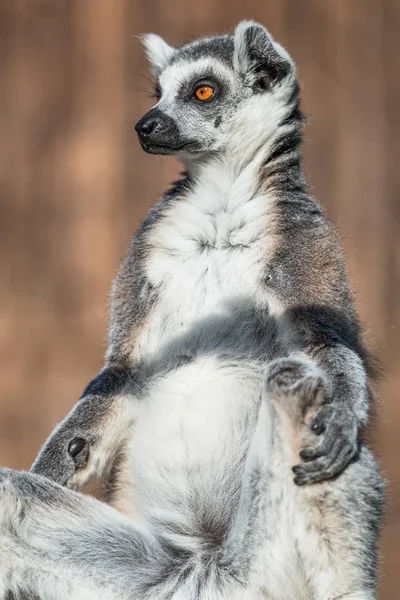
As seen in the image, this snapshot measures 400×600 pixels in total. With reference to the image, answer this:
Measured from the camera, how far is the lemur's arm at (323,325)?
144 inches

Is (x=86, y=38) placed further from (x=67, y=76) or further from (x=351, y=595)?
(x=351, y=595)

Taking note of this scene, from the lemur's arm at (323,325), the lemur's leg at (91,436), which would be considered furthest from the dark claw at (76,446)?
the lemur's arm at (323,325)

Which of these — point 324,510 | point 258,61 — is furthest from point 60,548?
point 258,61

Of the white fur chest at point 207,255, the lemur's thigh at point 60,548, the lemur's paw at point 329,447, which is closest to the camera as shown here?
the lemur's paw at point 329,447

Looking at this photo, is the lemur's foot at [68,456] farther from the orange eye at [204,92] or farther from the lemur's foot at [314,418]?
the orange eye at [204,92]

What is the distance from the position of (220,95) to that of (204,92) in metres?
0.06

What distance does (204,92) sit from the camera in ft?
15.6

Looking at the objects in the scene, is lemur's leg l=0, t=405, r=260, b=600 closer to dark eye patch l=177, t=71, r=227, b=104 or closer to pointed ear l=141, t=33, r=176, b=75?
dark eye patch l=177, t=71, r=227, b=104

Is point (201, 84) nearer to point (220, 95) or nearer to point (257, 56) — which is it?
point (220, 95)

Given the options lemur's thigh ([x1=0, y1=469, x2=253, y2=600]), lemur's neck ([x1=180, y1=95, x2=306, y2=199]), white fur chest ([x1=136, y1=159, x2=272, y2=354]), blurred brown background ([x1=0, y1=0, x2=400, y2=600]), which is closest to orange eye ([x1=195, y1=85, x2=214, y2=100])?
lemur's neck ([x1=180, y1=95, x2=306, y2=199])

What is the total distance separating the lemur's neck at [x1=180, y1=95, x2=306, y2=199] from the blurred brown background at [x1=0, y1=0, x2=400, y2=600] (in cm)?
238

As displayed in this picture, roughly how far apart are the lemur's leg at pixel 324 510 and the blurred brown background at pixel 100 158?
3367mm

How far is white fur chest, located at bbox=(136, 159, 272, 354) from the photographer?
4.30 meters

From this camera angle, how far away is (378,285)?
708 cm
